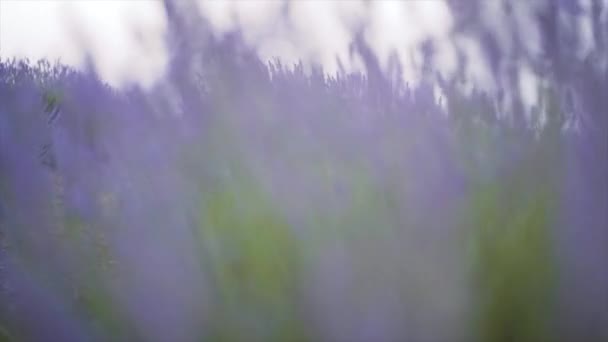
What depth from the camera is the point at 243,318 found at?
6.02m

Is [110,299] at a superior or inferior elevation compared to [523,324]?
superior

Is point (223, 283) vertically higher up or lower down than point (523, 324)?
higher up

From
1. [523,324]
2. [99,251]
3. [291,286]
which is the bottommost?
[523,324]

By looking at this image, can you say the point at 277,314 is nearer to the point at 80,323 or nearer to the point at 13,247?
the point at 80,323

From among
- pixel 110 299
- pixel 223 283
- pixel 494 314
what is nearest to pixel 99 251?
pixel 110 299

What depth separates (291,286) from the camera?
6066 mm

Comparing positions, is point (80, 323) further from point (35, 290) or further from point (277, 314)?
point (277, 314)

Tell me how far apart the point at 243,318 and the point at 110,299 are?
0.95 metres

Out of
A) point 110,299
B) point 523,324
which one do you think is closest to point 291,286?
point 110,299

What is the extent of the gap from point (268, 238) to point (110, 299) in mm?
1195

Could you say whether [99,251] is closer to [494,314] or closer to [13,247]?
[13,247]

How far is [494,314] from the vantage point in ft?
19.6

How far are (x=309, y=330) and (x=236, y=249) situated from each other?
30.2 inches

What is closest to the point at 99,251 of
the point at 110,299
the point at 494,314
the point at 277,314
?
the point at 110,299
